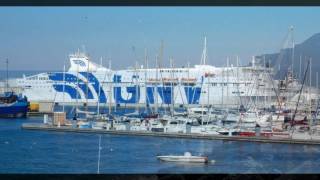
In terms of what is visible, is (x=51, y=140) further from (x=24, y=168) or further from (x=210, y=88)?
(x=210, y=88)

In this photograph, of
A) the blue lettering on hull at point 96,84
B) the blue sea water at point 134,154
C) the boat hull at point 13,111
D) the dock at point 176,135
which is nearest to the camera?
the blue sea water at point 134,154

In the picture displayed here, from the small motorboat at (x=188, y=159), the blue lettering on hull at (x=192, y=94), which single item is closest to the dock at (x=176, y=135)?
the small motorboat at (x=188, y=159)

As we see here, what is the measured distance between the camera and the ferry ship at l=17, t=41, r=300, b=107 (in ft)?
37.1

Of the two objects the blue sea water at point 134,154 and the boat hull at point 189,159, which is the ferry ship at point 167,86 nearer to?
the blue sea water at point 134,154

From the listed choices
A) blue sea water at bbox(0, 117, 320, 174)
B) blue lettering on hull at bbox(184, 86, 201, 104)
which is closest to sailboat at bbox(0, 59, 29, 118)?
blue sea water at bbox(0, 117, 320, 174)

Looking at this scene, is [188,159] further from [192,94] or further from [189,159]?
[192,94]

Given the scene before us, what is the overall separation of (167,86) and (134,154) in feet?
17.5

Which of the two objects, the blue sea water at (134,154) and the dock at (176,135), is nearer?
the blue sea water at (134,154)

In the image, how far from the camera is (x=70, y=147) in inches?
331

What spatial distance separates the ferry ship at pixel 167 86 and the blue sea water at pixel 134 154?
177cm

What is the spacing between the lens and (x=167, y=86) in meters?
13.1

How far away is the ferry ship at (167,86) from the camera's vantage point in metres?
11.3

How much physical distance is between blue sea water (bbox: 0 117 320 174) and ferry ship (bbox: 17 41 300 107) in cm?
177

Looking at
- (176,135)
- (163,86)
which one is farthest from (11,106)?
(176,135)
